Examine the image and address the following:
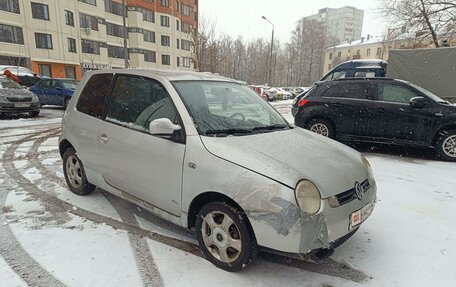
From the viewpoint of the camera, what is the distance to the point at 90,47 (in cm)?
3703

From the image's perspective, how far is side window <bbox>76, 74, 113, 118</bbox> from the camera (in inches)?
150

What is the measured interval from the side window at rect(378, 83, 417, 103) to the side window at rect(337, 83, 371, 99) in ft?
0.90

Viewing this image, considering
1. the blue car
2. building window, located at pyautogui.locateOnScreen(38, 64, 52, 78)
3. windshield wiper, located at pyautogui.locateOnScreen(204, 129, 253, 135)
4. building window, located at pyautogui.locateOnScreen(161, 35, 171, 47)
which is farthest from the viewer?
building window, located at pyautogui.locateOnScreen(161, 35, 171, 47)

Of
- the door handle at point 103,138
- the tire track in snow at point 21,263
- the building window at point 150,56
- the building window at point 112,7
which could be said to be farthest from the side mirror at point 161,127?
the building window at point 150,56

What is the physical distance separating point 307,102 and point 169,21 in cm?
4417

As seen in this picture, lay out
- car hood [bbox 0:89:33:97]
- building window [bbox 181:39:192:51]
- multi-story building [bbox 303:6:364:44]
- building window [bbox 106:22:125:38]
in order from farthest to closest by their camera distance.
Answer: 1. multi-story building [bbox 303:6:364:44]
2. building window [bbox 181:39:192:51]
3. building window [bbox 106:22:125:38]
4. car hood [bbox 0:89:33:97]

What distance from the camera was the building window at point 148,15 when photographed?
143 feet

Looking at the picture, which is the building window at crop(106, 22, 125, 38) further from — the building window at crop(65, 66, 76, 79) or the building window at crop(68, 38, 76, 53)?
the building window at crop(65, 66, 76, 79)

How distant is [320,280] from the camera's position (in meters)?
2.63

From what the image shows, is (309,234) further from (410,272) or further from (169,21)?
(169,21)

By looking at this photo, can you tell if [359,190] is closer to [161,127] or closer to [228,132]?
[228,132]

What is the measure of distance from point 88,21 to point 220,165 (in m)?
40.6

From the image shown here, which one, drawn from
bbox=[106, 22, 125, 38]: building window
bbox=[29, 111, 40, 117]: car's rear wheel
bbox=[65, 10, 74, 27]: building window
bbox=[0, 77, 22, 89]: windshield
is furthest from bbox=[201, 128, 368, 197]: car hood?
bbox=[106, 22, 125, 38]: building window

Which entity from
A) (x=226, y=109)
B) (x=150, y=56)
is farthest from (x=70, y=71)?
(x=226, y=109)
